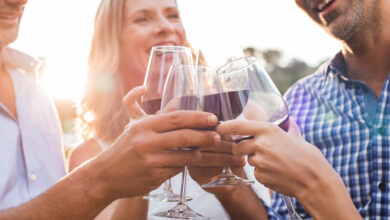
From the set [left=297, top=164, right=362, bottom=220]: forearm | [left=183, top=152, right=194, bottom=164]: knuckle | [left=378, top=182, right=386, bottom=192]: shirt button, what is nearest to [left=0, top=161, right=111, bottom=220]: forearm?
[left=183, top=152, right=194, bottom=164]: knuckle

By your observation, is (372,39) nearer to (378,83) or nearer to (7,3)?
(378,83)

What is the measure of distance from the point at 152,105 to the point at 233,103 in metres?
0.58

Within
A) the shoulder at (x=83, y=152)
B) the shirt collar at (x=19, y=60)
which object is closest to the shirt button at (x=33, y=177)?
the shoulder at (x=83, y=152)

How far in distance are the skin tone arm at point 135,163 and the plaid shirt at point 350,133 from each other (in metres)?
0.97

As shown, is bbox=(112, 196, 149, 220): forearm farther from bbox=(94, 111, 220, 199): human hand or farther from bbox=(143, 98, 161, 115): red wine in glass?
bbox=(94, 111, 220, 199): human hand

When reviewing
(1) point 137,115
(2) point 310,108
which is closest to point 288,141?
(1) point 137,115

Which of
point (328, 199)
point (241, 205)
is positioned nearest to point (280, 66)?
point (241, 205)

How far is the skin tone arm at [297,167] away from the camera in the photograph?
4.95 ft

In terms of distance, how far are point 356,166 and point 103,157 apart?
185 centimetres

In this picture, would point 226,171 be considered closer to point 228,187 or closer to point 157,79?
point 228,187

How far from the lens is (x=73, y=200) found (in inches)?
67.7

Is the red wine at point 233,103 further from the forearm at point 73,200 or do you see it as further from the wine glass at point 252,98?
the forearm at point 73,200

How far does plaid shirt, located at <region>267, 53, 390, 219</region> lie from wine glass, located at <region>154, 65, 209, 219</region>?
0.74 metres

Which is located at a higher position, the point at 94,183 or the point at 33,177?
the point at 94,183
